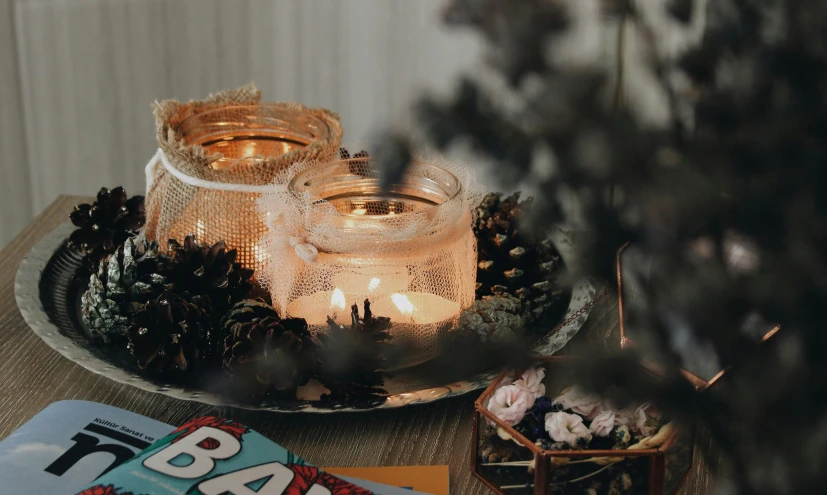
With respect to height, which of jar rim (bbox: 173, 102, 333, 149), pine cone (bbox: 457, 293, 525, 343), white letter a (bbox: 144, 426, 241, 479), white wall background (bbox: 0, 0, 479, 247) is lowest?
white wall background (bbox: 0, 0, 479, 247)

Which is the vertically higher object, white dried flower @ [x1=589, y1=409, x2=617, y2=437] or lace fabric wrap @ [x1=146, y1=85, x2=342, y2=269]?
lace fabric wrap @ [x1=146, y1=85, x2=342, y2=269]

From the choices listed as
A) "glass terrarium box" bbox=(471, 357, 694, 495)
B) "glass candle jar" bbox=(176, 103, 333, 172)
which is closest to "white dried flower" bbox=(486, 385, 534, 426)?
"glass terrarium box" bbox=(471, 357, 694, 495)

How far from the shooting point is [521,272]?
0.64 metres

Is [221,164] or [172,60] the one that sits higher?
[221,164]

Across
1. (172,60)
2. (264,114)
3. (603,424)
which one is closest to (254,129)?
(264,114)

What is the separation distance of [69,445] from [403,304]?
0.23 m

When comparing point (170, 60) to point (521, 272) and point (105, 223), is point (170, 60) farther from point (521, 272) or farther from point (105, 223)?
point (521, 272)

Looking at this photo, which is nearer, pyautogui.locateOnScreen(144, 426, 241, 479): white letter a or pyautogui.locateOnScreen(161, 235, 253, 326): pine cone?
pyautogui.locateOnScreen(144, 426, 241, 479): white letter a

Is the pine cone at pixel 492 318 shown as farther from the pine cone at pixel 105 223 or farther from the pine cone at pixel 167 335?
the pine cone at pixel 105 223

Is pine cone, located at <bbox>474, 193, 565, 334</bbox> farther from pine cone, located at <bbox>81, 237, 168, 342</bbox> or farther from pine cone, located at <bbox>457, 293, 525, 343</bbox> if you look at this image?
pine cone, located at <bbox>81, 237, 168, 342</bbox>

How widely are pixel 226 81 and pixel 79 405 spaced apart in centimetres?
115

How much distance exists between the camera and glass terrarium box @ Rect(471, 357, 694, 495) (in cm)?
42

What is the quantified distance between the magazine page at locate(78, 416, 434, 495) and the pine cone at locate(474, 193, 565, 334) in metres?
0.21

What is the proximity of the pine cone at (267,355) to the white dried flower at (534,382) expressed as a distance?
132 millimetres
